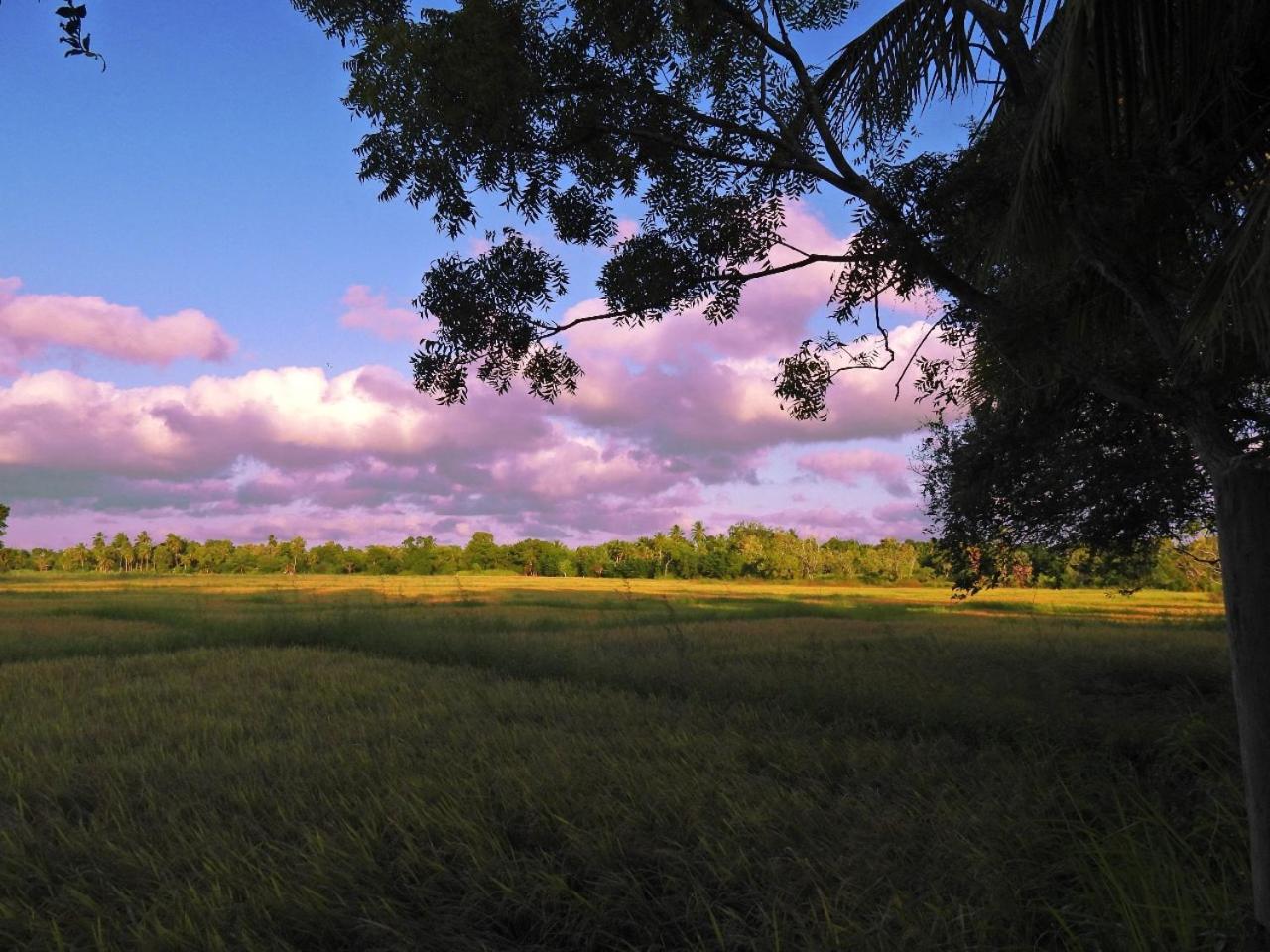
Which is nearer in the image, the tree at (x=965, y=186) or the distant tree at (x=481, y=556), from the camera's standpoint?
the tree at (x=965, y=186)

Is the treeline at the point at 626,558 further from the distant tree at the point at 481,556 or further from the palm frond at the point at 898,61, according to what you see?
the palm frond at the point at 898,61

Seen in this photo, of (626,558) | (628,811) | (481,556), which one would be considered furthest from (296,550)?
(628,811)

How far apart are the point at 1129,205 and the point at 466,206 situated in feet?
20.1

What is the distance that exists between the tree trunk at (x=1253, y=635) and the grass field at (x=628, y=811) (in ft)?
1.39

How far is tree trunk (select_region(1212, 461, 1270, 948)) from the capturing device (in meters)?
3.82

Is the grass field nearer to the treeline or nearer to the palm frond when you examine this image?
the palm frond

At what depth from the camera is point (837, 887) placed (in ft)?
15.7

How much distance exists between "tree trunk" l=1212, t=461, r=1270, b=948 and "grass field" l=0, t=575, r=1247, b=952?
424 millimetres

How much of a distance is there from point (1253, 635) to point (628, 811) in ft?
13.3

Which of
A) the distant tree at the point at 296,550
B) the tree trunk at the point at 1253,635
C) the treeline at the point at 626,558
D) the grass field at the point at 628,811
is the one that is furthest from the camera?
the distant tree at the point at 296,550

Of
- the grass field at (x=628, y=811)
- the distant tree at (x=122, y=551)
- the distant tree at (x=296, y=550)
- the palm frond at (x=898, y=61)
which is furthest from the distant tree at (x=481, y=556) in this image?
the palm frond at (x=898, y=61)

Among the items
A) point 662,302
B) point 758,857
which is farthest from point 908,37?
point 758,857

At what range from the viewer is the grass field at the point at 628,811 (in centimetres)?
454

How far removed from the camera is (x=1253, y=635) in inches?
152
